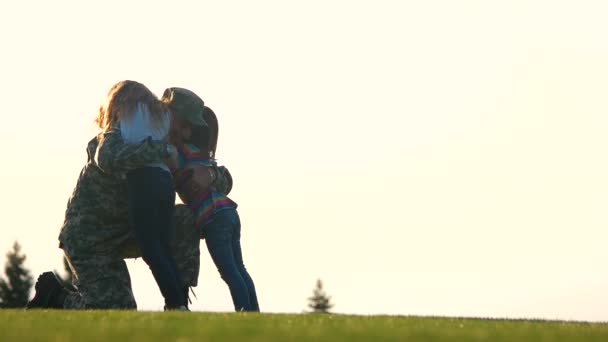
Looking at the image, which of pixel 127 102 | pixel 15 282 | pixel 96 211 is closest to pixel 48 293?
pixel 96 211

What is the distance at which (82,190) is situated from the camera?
489 inches

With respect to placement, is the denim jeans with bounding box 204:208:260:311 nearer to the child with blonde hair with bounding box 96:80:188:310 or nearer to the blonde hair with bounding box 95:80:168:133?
the child with blonde hair with bounding box 96:80:188:310

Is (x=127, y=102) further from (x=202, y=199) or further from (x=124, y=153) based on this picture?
(x=202, y=199)

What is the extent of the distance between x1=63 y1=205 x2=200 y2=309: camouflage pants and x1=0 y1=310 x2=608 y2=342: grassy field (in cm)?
279

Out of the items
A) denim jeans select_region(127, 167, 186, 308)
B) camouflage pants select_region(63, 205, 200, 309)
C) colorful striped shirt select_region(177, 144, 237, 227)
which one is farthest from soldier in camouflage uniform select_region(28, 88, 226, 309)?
denim jeans select_region(127, 167, 186, 308)

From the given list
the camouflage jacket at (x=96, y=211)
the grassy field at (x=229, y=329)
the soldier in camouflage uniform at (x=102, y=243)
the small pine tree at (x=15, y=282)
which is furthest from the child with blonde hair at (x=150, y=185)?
the small pine tree at (x=15, y=282)

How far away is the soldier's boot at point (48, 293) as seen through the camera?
41.9 ft

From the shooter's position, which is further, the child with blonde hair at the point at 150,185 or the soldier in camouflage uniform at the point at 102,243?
the soldier in camouflage uniform at the point at 102,243

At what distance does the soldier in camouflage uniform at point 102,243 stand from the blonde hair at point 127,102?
0.29m

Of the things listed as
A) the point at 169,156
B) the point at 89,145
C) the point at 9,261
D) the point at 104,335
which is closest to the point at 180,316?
the point at 104,335

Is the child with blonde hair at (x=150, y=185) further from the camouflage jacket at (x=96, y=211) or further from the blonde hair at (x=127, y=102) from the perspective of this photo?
the camouflage jacket at (x=96, y=211)

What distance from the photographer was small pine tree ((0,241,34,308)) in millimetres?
64438

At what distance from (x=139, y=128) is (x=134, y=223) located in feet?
3.72

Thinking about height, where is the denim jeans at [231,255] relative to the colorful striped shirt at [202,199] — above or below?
below
